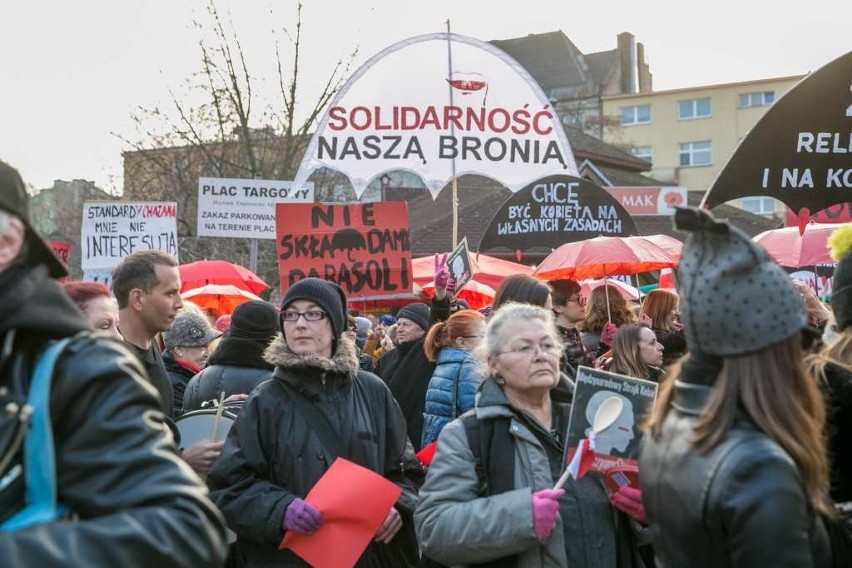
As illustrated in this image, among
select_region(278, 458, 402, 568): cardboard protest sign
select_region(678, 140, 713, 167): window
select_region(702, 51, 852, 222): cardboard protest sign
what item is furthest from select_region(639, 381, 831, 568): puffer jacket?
select_region(678, 140, 713, 167): window

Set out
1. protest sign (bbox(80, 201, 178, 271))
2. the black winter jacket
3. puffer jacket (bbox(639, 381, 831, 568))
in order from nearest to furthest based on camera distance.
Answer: puffer jacket (bbox(639, 381, 831, 568)) < the black winter jacket < protest sign (bbox(80, 201, 178, 271))

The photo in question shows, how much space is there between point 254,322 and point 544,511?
2.59m

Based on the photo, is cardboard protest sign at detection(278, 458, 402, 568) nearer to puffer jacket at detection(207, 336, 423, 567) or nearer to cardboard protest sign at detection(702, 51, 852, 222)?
puffer jacket at detection(207, 336, 423, 567)

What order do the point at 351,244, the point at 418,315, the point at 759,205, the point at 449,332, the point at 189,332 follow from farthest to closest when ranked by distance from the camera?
1. the point at 759,205
2. the point at 351,244
3. the point at 418,315
4. the point at 189,332
5. the point at 449,332

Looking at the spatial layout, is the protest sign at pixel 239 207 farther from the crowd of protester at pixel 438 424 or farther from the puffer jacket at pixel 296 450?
the puffer jacket at pixel 296 450

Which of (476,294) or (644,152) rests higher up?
(644,152)

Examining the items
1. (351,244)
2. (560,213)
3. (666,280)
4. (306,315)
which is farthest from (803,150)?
(666,280)

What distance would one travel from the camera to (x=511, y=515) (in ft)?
12.7

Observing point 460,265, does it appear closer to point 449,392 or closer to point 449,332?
point 449,332

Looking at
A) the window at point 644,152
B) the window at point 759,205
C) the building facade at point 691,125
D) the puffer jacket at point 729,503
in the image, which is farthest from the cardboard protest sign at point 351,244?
the window at point 759,205

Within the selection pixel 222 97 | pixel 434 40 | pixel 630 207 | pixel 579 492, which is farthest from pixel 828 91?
pixel 630 207

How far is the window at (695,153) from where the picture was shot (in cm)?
7181

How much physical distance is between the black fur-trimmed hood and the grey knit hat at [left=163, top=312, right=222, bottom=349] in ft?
8.27

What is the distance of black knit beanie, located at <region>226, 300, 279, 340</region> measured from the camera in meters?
5.93
